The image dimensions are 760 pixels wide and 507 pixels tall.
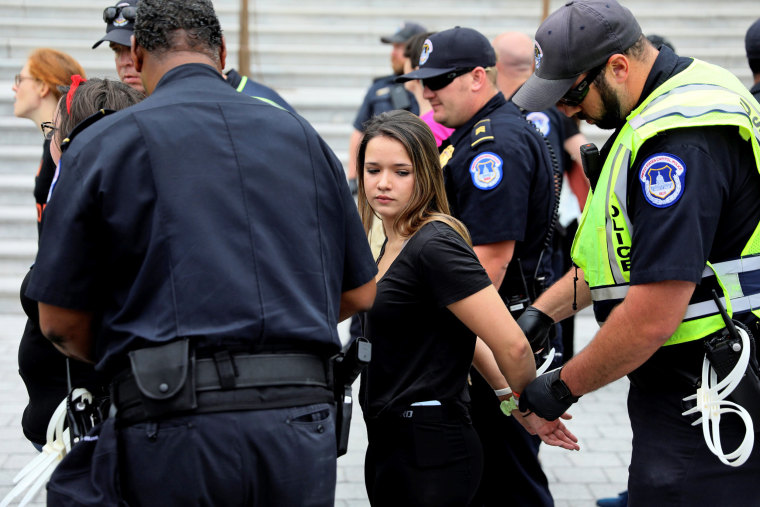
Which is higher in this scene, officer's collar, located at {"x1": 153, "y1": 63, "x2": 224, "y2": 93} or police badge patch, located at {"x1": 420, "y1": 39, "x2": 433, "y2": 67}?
officer's collar, located at {"x1": 153, "y1": 63, "x2": 224, "y2": 93}

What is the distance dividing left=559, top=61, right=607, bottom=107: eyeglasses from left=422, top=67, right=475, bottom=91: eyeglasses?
138 cm

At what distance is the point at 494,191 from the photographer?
3605 mm

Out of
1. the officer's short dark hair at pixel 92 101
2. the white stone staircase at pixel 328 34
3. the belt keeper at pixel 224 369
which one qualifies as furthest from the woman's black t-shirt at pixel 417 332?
the white stone staircase at pixel 328 34

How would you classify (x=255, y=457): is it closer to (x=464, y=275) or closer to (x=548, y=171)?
(x=464, y=275)

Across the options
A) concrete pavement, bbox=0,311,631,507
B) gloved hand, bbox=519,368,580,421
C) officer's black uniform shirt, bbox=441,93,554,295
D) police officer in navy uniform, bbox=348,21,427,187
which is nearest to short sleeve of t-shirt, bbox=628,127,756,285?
gloved hand, bbox=519,368,580,421

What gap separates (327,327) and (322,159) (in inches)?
16.7

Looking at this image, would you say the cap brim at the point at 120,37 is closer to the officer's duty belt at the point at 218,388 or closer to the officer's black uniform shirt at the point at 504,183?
the officer's black uniform shirt at the point at 504,183

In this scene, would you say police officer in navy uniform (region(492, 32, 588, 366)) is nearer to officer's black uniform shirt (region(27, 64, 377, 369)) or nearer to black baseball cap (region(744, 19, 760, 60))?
black baseball cap (region(744, 19, 760, 60))

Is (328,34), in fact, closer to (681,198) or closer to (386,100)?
(386,100)

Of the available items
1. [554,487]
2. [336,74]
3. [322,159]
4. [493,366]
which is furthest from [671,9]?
[322,159]

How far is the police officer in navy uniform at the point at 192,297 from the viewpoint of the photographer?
Answer: 2.04 metres

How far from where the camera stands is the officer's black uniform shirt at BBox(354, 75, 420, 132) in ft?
20.6

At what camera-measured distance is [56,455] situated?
8.60 feet

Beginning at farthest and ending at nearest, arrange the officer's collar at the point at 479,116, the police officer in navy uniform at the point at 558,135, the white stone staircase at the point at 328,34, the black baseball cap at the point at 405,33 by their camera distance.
Result: the white stone staircase at the point at 328,34 → the black baseball cap at the point at 405,33 → the police officer in navy uniform at the point at 558,135 → the officer's collar at the point at 479,116
